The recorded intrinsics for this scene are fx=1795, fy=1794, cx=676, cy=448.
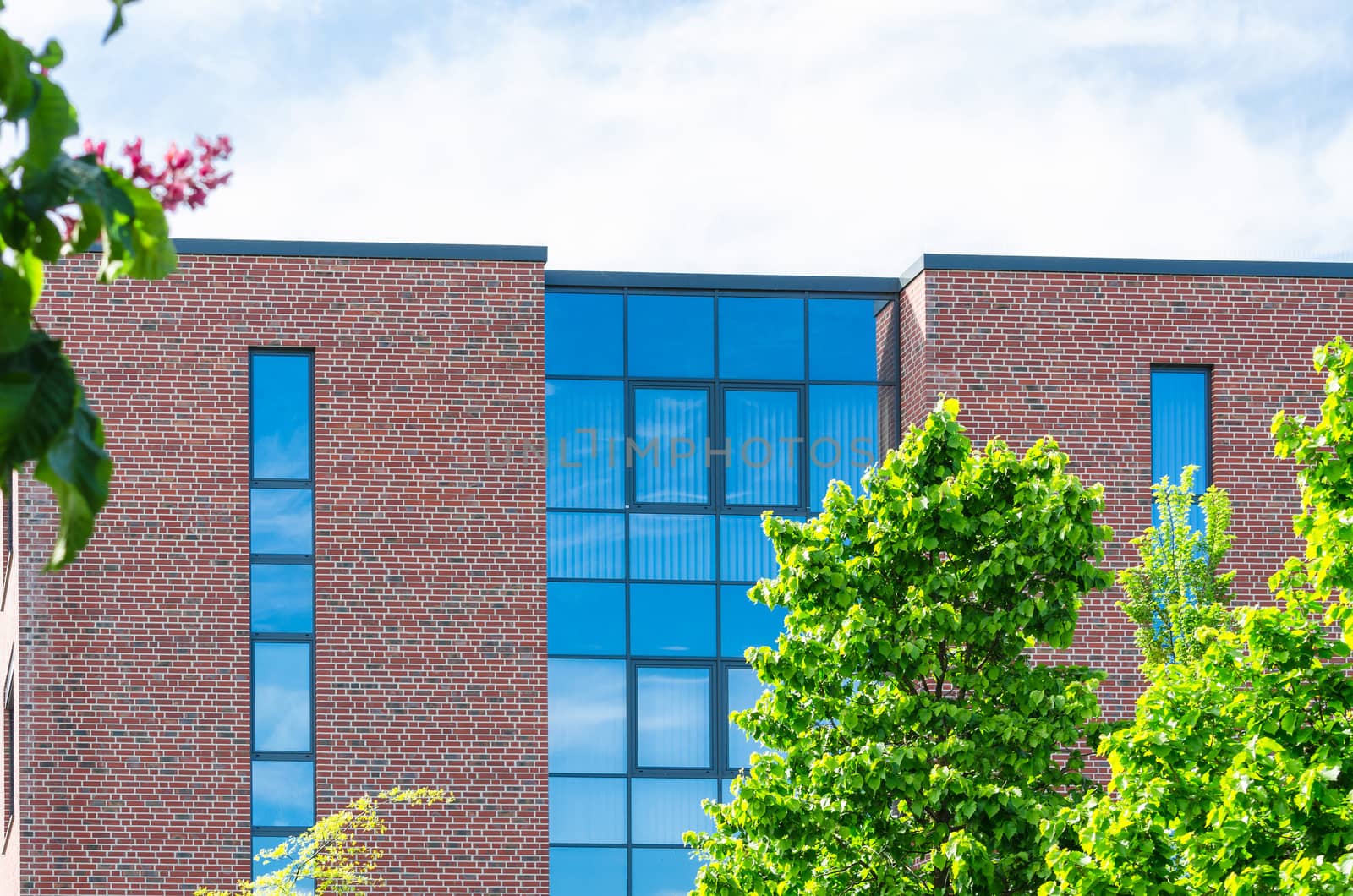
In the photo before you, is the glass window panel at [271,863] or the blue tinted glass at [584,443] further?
→ the blue tinted glass at [584,443]

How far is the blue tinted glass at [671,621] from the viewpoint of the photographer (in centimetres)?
2284

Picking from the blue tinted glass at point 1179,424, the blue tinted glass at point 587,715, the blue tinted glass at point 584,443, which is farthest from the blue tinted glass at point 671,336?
the blue tinted glass at point 1179,424

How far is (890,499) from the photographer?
15.3 meters

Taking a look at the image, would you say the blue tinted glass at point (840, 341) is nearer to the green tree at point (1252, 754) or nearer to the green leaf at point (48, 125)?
the green tree at point (1252, 754)

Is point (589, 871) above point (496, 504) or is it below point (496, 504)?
below

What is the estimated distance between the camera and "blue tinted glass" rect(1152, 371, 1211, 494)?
77.6ft

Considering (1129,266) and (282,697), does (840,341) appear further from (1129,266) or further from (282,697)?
(282,697)

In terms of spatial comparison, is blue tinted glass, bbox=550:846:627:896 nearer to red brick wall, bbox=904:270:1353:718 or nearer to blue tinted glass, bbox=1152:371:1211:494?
red brick wall, bbox=904:270:1353:718

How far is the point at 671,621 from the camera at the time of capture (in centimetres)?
2292

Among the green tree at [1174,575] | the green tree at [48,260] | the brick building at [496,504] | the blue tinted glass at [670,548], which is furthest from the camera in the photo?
the blue tinted glass at [670,548]

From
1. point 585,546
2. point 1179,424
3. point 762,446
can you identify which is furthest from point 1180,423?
point 585,546

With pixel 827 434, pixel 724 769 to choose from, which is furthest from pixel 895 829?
pixel 827 434

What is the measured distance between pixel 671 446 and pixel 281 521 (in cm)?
506

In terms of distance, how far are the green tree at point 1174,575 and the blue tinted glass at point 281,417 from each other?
10269 millimetres
